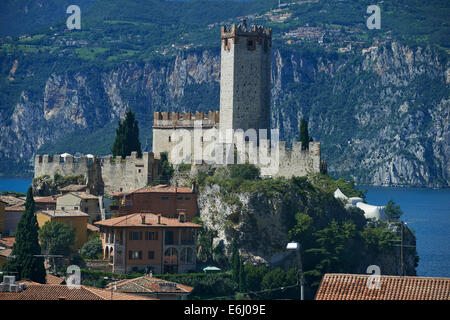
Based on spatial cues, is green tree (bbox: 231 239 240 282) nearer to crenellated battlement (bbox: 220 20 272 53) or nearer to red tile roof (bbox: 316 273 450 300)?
crenellated battlement (bbox: 220 20 272 53)

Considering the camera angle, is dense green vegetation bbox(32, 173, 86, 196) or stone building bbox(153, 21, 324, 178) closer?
stone building bbox(153, 21, 324, 178)

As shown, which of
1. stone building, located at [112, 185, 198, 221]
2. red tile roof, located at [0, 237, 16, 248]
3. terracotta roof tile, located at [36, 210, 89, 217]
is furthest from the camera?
stone building, located at [112, 185, 198, 221]

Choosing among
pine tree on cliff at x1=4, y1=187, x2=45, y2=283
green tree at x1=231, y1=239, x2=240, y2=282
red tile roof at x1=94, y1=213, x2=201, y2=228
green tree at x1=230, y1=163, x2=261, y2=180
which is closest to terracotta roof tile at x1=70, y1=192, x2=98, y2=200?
red tile roof at x1=94, y1=213, x2=201, y2=228

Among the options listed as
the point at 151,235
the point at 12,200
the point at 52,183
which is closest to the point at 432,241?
the point at 52,183

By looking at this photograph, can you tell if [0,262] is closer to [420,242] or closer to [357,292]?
Result: [357,292]

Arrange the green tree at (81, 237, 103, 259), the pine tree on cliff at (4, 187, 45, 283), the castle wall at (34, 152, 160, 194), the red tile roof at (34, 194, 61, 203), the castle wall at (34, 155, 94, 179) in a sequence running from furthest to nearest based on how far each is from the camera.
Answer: the castle wall at (34, 155, 94, 179), the red tile roof at (34, 194, 61, 203), the castle wall at (34, 152, 160, 194), the green tree at (81, 237, 103, 259), the pine tree on cliff at (4, 187, 45, 283)

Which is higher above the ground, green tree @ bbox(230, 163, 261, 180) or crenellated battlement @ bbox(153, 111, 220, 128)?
crenellated battlement @ bbox(153, 111, 220, 128)

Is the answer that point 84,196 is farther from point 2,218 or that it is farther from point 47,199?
point 2,218
